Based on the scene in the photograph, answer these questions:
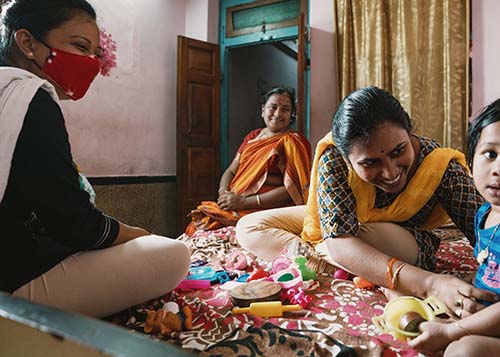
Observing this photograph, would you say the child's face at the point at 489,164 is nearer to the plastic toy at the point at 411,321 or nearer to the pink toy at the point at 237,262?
the plastic toy at the point at 411,321

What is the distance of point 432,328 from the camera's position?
906 mm

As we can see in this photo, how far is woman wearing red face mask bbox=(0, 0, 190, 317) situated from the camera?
98cm

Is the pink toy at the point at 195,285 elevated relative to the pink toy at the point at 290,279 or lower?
lower

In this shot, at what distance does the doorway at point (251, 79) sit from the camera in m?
4.95

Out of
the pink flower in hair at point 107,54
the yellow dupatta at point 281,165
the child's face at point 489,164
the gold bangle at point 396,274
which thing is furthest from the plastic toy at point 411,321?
the pink flower in hair at point 107,54

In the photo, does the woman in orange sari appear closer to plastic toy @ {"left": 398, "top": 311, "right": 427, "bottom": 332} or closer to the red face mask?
the red face mask

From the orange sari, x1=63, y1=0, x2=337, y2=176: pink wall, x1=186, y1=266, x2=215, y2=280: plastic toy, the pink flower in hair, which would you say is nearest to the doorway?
x1=63, y1=0, x2=337, y2=176: pink wall

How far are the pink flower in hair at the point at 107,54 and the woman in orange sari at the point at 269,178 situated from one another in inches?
55.0

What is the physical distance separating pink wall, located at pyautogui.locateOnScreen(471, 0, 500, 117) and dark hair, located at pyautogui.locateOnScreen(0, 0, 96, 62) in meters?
2.80

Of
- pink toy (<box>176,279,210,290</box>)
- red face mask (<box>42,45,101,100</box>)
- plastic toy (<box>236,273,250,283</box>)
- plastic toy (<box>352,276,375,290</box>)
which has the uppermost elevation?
red face mask (<box>42,45,101,100</box>)

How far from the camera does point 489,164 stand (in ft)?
3.18

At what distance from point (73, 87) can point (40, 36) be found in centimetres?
20

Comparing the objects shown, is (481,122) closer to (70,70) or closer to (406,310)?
(406,310)

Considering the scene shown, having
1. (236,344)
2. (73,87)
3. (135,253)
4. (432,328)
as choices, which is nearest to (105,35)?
(73,87)
